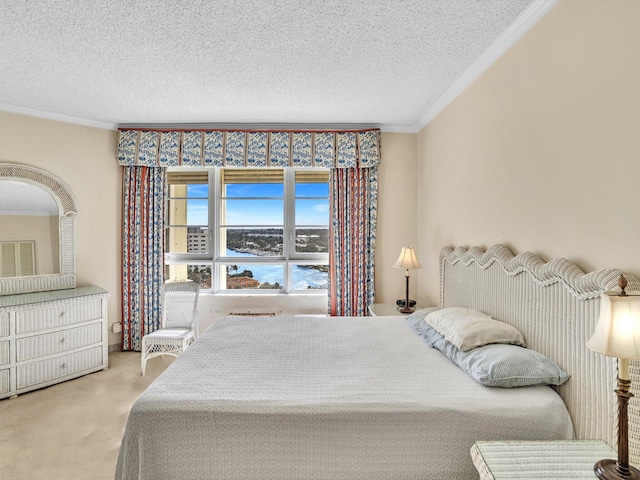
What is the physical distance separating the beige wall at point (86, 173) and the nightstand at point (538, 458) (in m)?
4.00

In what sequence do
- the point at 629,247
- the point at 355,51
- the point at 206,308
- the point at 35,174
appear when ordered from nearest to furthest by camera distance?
the point at 629,247
the point at 355,51
the point at 35,174
the point at 206,308

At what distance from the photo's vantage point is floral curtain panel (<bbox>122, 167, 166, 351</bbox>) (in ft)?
13.1

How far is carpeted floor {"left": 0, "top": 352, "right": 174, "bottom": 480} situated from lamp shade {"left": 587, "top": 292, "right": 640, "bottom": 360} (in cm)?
251

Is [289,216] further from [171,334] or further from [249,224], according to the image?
[171,334]

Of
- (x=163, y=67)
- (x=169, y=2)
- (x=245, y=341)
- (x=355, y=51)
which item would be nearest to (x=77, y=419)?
(x=245, y=341)

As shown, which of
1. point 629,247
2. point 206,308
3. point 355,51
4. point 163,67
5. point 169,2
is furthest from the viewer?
point 206,308

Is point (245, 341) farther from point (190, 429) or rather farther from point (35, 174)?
point (35, 174)

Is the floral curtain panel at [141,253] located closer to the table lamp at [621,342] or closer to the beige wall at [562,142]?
the beige wall at [562,142]

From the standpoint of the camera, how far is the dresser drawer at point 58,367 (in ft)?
9.87

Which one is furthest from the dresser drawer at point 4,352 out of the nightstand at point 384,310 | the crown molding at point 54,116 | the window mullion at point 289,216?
the nightstand at point 384,310

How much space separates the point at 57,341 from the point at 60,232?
3.65 feet

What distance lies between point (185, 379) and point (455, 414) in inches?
49.2

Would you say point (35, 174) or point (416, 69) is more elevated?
point (416, 69)

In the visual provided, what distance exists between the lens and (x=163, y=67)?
8.32 ft
